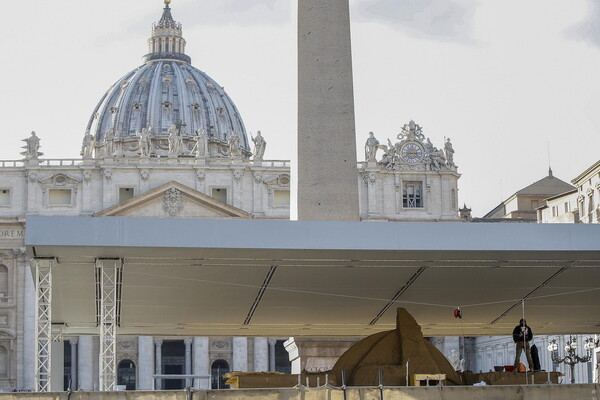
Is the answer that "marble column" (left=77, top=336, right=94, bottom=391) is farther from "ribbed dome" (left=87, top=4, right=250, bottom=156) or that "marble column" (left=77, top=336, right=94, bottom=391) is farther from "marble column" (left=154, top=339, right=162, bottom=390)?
"ribbed dome" (left=87, top=4, right=250, bottom=156)

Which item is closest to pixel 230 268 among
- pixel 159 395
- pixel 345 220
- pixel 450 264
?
pixel 345 220

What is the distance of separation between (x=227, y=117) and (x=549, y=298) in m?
110

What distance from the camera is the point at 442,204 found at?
9400cm

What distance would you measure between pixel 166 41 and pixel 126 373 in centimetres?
6002

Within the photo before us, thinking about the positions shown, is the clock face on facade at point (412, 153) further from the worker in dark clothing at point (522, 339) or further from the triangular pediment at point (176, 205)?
the worker in dark clothing at point (522, 339)

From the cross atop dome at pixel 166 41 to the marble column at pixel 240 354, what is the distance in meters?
59.2

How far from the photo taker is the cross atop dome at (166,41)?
490 ft

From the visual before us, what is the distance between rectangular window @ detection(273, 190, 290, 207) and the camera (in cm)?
9269

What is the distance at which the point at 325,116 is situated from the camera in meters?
28.6

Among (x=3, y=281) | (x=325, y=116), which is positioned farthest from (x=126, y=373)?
(x=325, y=116)

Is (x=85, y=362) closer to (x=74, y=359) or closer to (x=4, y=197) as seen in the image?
(x=74, y=359)

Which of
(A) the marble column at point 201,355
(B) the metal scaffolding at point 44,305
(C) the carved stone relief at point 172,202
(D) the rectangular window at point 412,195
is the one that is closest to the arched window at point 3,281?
(C) the carved stone relief at point 172,202

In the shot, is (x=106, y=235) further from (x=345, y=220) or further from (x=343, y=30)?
(x=343, y=30)

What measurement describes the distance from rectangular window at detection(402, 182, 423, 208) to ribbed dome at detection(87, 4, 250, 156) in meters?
39.9
